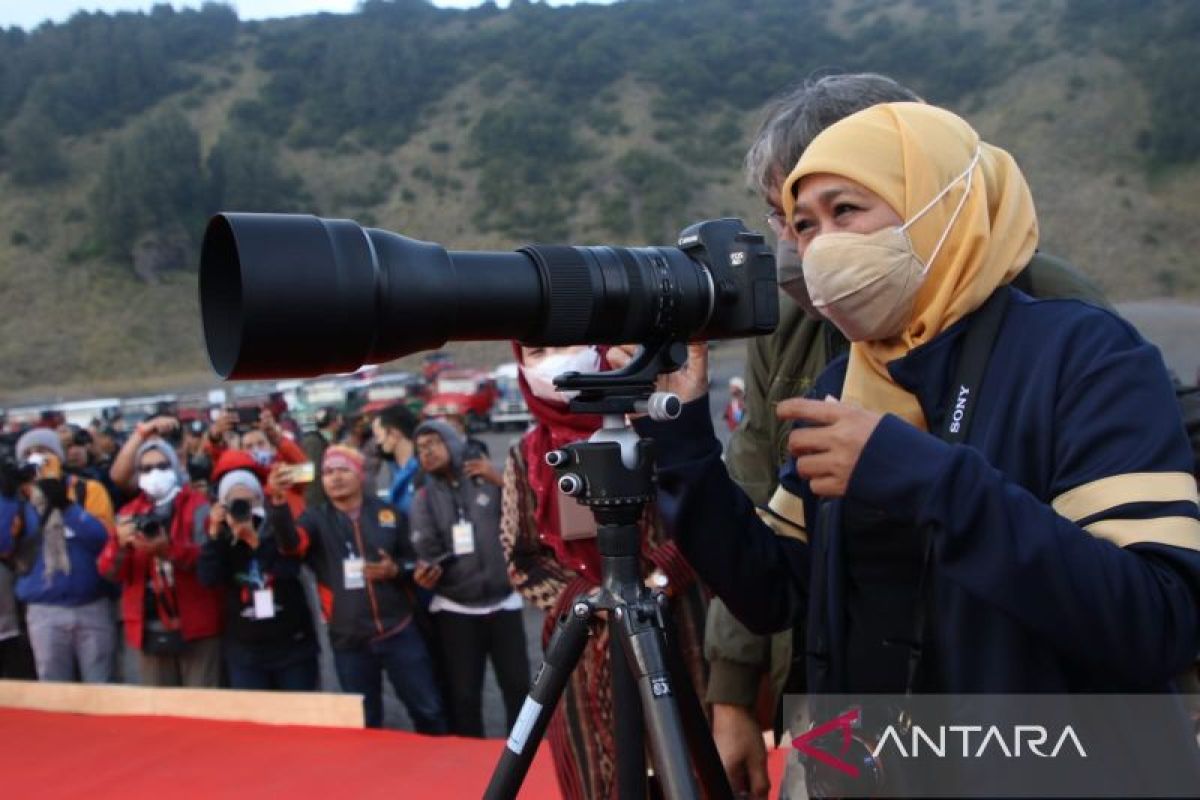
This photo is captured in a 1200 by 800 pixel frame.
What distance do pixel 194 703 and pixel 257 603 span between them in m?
1.39

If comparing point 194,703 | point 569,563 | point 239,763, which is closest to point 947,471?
point 569,563

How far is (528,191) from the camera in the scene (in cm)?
4972

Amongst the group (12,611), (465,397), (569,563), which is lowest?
(465,397)

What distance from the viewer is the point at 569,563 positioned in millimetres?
2539

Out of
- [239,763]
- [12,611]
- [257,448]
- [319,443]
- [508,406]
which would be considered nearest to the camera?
[239,763]

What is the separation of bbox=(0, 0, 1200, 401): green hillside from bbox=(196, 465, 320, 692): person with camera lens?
31.8 metres

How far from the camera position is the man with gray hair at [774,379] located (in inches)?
76.2

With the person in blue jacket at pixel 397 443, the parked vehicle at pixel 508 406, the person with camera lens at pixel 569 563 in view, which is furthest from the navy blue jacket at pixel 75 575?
the parked vehicle at pixel 508 406

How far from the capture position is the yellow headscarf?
1.40 meters

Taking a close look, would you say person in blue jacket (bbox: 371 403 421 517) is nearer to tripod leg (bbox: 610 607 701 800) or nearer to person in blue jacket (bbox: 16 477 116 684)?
person in blue jacket (bbox: 16 477 116 684)

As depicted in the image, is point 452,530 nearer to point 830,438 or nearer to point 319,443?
point 319,443

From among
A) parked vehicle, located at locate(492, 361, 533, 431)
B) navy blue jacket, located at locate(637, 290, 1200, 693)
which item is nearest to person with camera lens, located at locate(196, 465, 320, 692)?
navy blue jacket, located at locate(637, 290, 1200, 693)

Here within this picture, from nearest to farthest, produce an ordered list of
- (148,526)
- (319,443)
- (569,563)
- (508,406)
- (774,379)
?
(774,379)
(569,563)
(148,526)
(319,443)
(508,406)

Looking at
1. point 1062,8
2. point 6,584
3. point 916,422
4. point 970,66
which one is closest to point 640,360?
point 916,422
